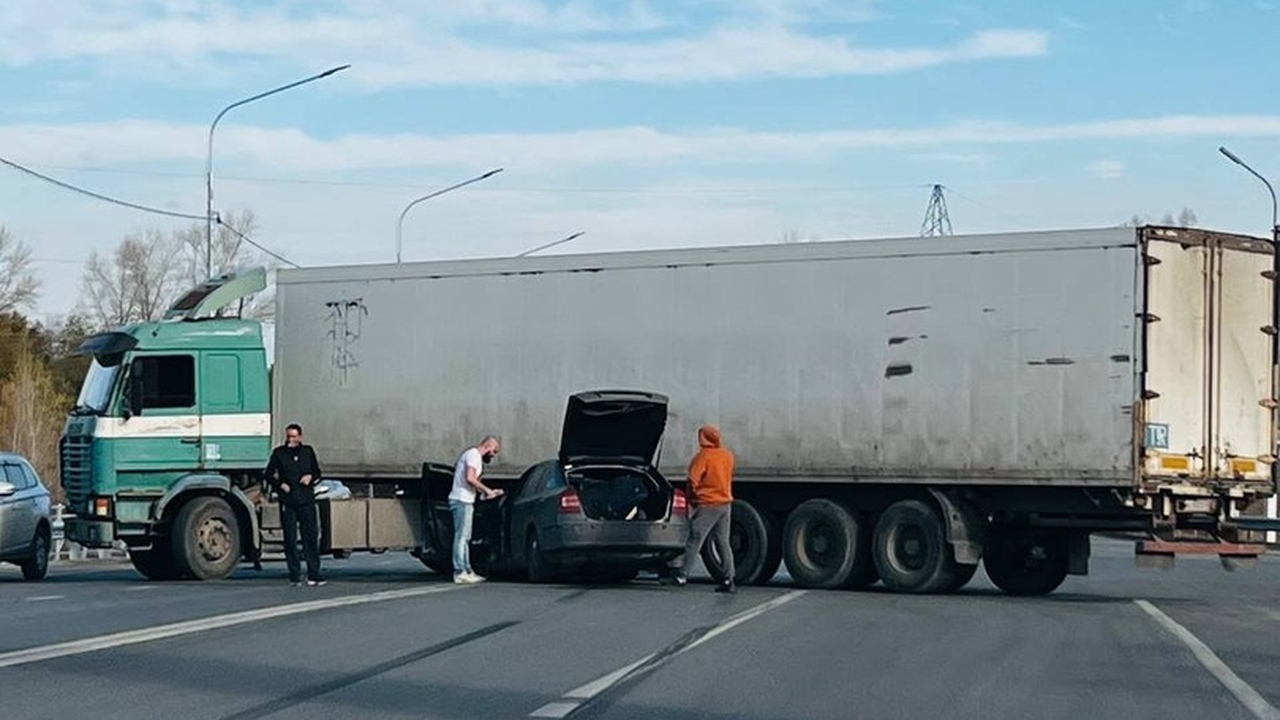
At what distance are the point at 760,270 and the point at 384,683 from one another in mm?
10858

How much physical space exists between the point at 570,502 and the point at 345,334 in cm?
445

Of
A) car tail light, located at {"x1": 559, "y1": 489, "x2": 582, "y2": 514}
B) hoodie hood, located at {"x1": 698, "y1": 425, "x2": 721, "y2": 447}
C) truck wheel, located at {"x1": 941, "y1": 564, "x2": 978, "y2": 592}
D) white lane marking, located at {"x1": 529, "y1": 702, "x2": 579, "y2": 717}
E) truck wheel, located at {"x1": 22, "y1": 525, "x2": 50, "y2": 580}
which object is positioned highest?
hoodie hood, located at {"x1": 698, "y1": 425, "x2": 721, "y2": 447}

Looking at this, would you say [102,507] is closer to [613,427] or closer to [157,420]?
[157,420]

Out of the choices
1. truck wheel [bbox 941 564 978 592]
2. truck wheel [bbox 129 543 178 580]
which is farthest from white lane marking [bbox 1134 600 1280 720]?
truck wheel [bbox 129 543 178 580]

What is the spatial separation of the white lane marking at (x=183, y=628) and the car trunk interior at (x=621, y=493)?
210cm

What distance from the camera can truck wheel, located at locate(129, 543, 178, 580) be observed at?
23953 mm

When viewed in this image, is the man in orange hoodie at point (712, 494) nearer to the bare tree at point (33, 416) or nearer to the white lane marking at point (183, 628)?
the white lane marking at point (183, 628)

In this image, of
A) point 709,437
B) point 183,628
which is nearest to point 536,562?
point 709,437

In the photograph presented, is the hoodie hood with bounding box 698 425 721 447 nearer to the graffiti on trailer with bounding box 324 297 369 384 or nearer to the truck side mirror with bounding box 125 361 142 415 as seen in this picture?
the graffiti on trailer with bounding box 324 297 369 384

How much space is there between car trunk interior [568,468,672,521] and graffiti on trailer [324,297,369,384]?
399cm

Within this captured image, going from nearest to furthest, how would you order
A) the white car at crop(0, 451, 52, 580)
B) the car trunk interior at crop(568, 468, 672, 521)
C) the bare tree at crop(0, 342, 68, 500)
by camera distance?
the car trunk interior at crop(568, 468, 672, 521)
the white car at crop(0, 451, 52, 580)
the bare tree at crop(0, 342, 68, 500)

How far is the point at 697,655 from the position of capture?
557 inches

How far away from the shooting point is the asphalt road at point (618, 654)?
37.9 feet

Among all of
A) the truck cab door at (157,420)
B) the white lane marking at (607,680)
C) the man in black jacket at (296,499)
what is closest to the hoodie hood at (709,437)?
the white lane marking at (607,680)
